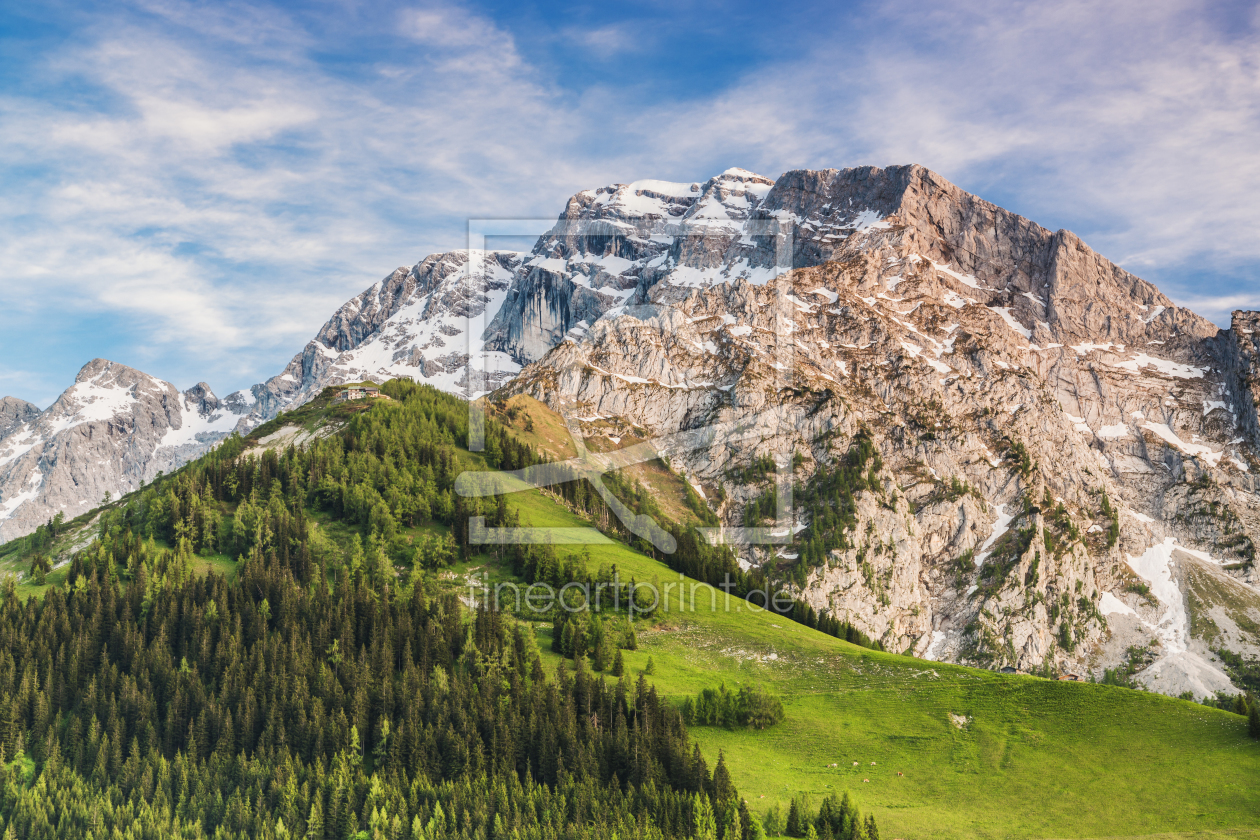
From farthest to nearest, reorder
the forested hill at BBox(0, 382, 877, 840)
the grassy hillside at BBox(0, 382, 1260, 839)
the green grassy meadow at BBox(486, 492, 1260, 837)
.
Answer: the forested hill at BBox(0, 382, 877, 840), the grassy hillside at BBox(0, 382, 1260, 839), the green grassy meadow at BBox(486, 492, 1260, 837)

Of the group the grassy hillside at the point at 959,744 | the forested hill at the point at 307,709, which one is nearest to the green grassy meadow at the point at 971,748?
the grassy hillside at the point at 959,744

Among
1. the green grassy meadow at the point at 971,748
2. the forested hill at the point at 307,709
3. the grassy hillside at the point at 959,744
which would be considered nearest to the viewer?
the green grassy meadow at the point at 971,748

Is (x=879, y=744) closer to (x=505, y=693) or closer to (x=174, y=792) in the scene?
(x=505, y=693)

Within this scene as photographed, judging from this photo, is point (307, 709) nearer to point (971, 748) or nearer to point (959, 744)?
point (959, 744)

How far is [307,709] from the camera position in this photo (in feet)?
291

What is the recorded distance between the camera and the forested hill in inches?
2876

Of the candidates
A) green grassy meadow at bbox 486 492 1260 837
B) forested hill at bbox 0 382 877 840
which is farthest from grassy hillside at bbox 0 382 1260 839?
forested hill at bbox 0 382 877 840

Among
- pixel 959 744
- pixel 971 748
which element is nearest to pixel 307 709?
pixel 959 744

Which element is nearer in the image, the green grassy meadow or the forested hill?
the green grassy meadow

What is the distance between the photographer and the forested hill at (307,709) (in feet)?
240

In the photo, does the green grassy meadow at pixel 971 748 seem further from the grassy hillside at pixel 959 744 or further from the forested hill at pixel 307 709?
the forested hill at pixel 307 709

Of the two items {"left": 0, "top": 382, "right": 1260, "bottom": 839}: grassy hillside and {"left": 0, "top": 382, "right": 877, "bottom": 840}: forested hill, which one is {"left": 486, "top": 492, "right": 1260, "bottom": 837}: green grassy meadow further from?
{"left": 0, "top": 382, "right": 877, "bottom": 840}: forested hill

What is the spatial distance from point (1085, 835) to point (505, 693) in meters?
56.0

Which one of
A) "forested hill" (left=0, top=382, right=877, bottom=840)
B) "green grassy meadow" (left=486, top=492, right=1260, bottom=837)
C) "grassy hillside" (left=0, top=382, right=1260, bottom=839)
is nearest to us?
"green grassy meadow" (left=486, top=492, right=1260, bottom=837)
